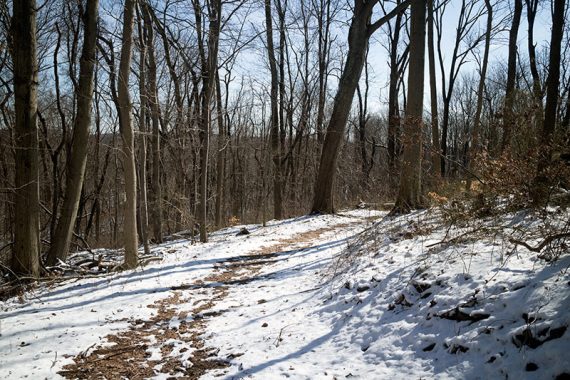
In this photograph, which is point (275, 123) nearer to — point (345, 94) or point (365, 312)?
point (345, 94)

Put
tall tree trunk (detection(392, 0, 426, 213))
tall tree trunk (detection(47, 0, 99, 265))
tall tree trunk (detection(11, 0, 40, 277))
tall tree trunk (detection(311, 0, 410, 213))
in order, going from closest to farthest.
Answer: tall tree trunk (detection(11, 0, 40, 277)) → tall tree trunk (detection(47, 0, 99, 265)) → tall tree trunk (detection(392, 0, 426, 213)) → tall tree trunk (detection(311, 0, 410, 213))

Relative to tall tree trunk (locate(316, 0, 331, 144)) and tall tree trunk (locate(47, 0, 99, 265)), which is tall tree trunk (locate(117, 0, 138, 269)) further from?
tall tree trunk (locate(316, 0, 331, 144))

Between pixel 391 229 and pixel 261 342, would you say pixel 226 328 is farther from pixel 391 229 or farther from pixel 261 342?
pixel 391 229

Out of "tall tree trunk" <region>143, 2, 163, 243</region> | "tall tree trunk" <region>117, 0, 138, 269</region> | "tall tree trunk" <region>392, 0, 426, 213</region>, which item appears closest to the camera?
"tall tree trunk" <region>117, 0, 138, 269</region>

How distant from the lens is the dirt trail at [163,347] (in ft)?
11.6

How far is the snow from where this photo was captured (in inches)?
110

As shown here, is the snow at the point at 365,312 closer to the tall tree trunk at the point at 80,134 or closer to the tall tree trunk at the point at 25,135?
the tall tree trunk at the point at 25,135

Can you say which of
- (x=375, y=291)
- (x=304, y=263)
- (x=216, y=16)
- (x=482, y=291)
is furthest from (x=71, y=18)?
(x=482, y=291)

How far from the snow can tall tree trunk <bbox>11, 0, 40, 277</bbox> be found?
951 mm

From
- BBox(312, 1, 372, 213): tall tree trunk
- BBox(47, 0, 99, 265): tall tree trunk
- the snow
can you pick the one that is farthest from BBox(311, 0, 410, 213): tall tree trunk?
BBox(47, 0, 99, 265): tall tree trunk

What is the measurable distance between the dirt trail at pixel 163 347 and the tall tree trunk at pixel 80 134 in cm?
344

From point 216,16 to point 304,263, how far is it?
23.4 ft

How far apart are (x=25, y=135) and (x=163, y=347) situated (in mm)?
4965

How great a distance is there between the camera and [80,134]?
24.5ft
